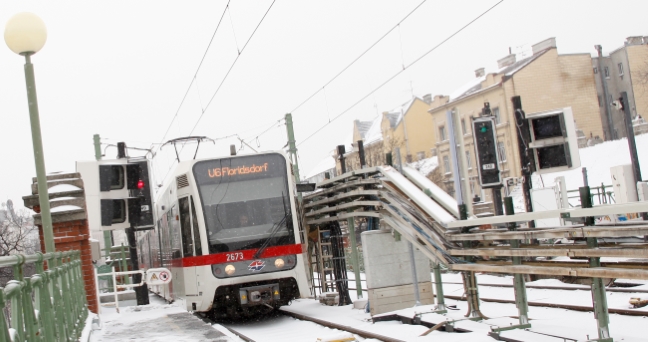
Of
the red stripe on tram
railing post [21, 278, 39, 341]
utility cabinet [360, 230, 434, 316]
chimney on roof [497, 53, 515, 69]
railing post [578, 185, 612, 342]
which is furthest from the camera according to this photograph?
chimney on roof [497, 53, 515, 69]

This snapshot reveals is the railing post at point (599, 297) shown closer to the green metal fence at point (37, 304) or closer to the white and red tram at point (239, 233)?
the green metal fence at point (37, 304)

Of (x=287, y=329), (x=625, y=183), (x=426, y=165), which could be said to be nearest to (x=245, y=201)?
(x=287, y=329)

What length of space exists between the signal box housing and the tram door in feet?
18.8

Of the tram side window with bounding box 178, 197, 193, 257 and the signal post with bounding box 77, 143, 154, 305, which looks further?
the signal post with bounding box 77, 143, 154, 305

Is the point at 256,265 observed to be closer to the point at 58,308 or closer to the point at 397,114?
the point at 58,308

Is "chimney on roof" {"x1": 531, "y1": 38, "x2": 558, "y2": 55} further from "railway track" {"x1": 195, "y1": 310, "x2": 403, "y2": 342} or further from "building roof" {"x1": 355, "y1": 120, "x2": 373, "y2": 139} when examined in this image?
"railway track" {"x1": 195, "y1": 310, "x2": 403, "y2": 342}

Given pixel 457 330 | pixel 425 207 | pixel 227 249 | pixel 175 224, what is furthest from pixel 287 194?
pixel 457 330

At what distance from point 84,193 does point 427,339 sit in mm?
6893

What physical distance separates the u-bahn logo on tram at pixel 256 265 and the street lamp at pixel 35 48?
4.58 meters

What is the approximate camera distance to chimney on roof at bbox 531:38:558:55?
49.2 meters

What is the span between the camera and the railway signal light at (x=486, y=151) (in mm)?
12039

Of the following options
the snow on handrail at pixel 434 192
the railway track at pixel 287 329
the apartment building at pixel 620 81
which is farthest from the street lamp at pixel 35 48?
the apartment building at pixel 620 81

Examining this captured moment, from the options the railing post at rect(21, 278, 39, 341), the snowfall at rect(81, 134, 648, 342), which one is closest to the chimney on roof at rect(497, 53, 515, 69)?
the snowfall at rect(81, 134, 648, 342)

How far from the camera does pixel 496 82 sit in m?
47.5
